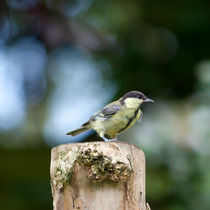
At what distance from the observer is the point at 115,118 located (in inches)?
129

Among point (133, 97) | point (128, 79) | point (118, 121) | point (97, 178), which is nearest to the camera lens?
point (97, 178)

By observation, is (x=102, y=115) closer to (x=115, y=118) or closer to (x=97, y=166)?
(x=115, y=118)

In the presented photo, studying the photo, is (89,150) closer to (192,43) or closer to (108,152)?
(108,152)

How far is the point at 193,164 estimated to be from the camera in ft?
15.9

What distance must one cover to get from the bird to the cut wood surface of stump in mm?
850

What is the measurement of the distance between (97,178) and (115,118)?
102 centimetres

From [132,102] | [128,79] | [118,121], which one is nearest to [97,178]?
[118,121]

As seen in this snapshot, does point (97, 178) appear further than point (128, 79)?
No

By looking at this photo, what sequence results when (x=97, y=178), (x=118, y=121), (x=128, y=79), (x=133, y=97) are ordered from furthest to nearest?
(x=128, y=79) < (x=133, y=97) < (x=118, y=121) < (x=97, y=178)

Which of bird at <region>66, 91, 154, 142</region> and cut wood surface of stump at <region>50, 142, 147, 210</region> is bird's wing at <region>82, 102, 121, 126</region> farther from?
cut wood surface of stump at <region>50, 142, 147, 210</region>

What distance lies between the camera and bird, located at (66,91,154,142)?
327 centimetres

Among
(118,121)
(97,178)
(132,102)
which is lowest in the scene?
(97,178)

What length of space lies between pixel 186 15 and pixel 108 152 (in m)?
4.17

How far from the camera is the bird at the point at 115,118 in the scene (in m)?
3.27
